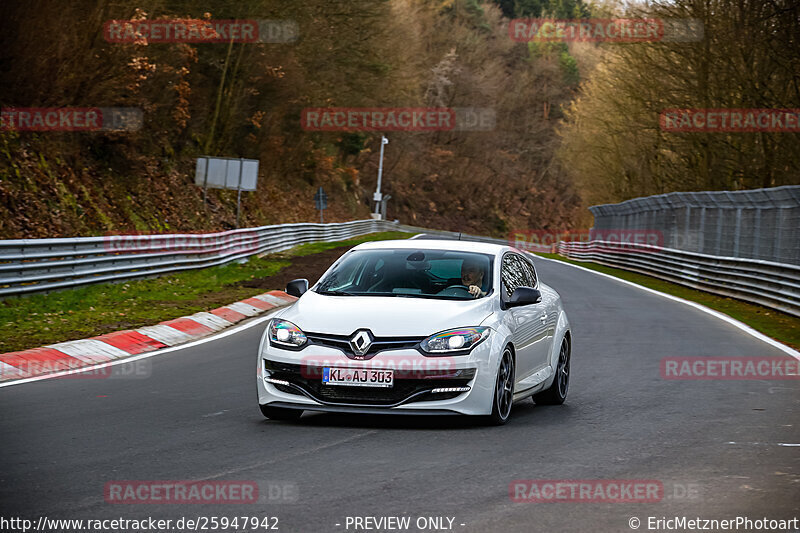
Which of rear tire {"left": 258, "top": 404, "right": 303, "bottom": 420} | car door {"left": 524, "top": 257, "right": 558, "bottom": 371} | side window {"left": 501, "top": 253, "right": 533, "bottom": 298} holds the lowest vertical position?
rear tire {"left": 258, "top": 404, "right": 303, "bottom": 420}

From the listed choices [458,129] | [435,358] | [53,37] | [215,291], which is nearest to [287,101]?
[53,37]

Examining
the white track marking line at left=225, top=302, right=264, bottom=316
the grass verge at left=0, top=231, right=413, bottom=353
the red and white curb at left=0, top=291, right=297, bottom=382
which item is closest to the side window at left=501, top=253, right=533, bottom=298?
the red and white curb at left=0, top=291, right=297, bottom=382

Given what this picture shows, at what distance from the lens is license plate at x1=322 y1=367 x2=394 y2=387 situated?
8.28m

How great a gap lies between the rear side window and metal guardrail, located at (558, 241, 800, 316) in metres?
13.2

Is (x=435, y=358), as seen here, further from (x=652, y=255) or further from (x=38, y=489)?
(x=652, y=255)

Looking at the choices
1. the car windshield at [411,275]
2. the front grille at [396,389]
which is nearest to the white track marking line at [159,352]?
the car windshield at [411,275]

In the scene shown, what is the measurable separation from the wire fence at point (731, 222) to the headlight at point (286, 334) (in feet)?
57.3

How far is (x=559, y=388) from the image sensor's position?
10.5 meters

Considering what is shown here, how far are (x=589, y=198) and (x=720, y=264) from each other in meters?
44.7

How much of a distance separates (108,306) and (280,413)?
10.2 meters

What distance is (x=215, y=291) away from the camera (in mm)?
23281

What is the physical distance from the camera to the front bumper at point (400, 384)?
8.30 m

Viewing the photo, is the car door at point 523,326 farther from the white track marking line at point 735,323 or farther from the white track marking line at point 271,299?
the white track marking line at point 271,299

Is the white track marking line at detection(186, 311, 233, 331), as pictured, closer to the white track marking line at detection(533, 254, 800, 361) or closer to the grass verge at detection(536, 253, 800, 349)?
the white track marking line at detection(533, 254, 800, 361)
